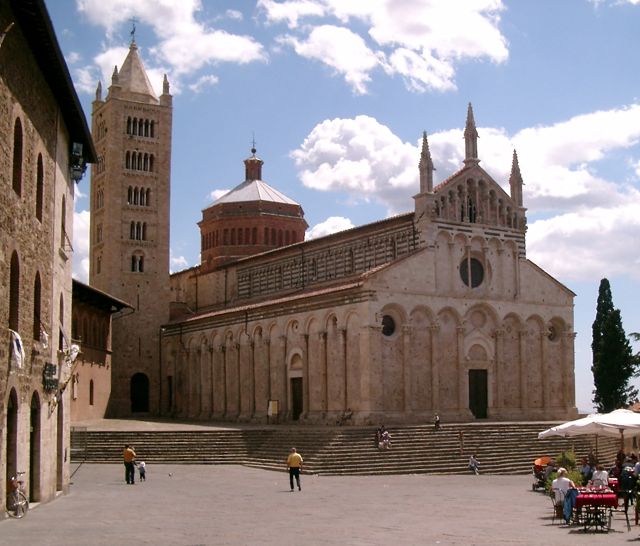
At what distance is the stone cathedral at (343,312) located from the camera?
1816 inches

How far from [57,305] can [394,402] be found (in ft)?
75.0

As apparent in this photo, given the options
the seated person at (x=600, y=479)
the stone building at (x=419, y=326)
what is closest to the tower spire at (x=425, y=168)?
the stone building at (x=419, y=326)

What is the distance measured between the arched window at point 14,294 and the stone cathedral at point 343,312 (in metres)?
25.7

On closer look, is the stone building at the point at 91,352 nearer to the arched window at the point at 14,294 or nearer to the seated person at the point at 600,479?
the arched window at the point at 14,294

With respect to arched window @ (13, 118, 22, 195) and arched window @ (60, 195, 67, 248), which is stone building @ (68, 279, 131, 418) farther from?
arched window @ (13, 118, 22, 195)

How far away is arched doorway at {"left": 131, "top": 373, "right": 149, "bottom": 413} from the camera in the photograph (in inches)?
2431

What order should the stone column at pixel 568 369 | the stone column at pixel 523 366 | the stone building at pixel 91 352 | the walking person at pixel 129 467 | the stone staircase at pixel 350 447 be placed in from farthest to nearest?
1. the stone column at pixel 568 369
2. the stone column at pixel 523 366
3. the stone building at pixel 91 352
4. the stone staircase at pixel 350 447
5. the walking person at pixel 129 467

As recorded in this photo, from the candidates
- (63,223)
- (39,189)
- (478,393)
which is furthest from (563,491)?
(478,393)

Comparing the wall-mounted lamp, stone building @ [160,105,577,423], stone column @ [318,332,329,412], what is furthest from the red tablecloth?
stone column @ [318,332,329,412]

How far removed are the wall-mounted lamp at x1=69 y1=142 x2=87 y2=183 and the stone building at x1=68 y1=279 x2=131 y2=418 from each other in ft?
51.6

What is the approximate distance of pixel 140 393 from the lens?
62.1 metres

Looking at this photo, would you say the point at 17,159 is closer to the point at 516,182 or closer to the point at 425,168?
the point at 425,168

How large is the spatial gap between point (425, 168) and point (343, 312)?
8.47 meters

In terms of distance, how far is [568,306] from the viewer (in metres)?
52.6
